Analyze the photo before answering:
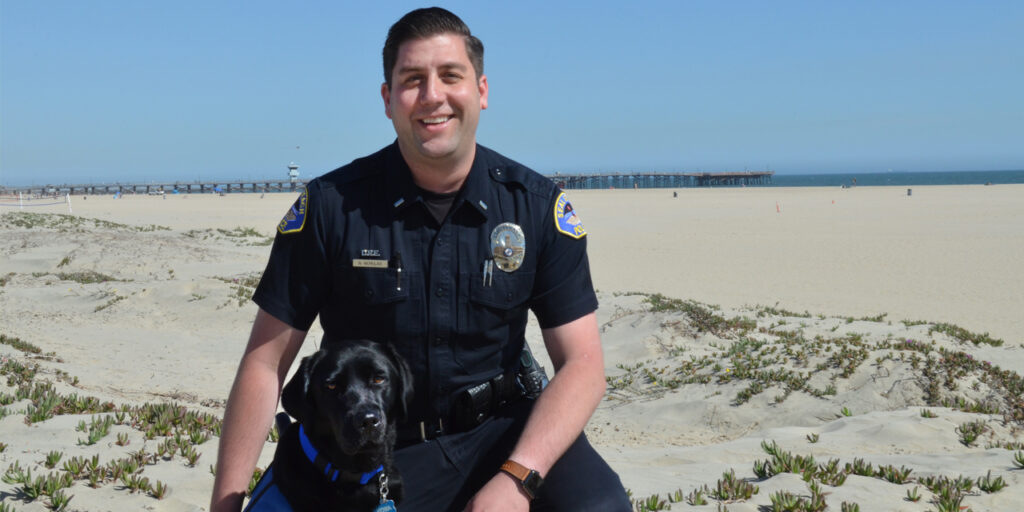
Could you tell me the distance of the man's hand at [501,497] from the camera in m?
2.78

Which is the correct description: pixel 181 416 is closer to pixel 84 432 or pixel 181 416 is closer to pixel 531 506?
pixel 84 432

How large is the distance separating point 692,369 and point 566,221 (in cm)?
593

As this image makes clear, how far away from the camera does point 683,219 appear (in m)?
39.9

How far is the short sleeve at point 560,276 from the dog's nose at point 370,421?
955 mm

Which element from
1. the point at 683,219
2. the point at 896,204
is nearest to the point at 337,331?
the point at 683,219

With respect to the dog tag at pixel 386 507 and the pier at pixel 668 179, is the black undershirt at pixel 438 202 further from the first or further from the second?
the pier at pixel 668 179

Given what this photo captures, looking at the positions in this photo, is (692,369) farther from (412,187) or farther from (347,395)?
(347,395)

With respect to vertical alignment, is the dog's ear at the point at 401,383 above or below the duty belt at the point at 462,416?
above

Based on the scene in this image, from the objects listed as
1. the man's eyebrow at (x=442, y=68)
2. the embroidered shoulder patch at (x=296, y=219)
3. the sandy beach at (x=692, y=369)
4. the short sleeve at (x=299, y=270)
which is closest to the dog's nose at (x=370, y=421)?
the short sleeve at (x=299, y=270)

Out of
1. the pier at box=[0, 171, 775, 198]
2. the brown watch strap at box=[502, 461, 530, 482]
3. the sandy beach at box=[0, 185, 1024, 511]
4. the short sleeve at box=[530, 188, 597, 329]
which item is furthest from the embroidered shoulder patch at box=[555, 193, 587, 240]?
the pier at box=[0, 171, 775, 198]

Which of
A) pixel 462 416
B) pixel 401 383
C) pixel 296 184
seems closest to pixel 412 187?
pixel 401 383

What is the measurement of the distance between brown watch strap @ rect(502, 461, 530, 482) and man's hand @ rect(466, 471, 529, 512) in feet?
0.06

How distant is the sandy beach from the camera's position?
4.72 metres

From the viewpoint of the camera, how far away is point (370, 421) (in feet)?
8.59
